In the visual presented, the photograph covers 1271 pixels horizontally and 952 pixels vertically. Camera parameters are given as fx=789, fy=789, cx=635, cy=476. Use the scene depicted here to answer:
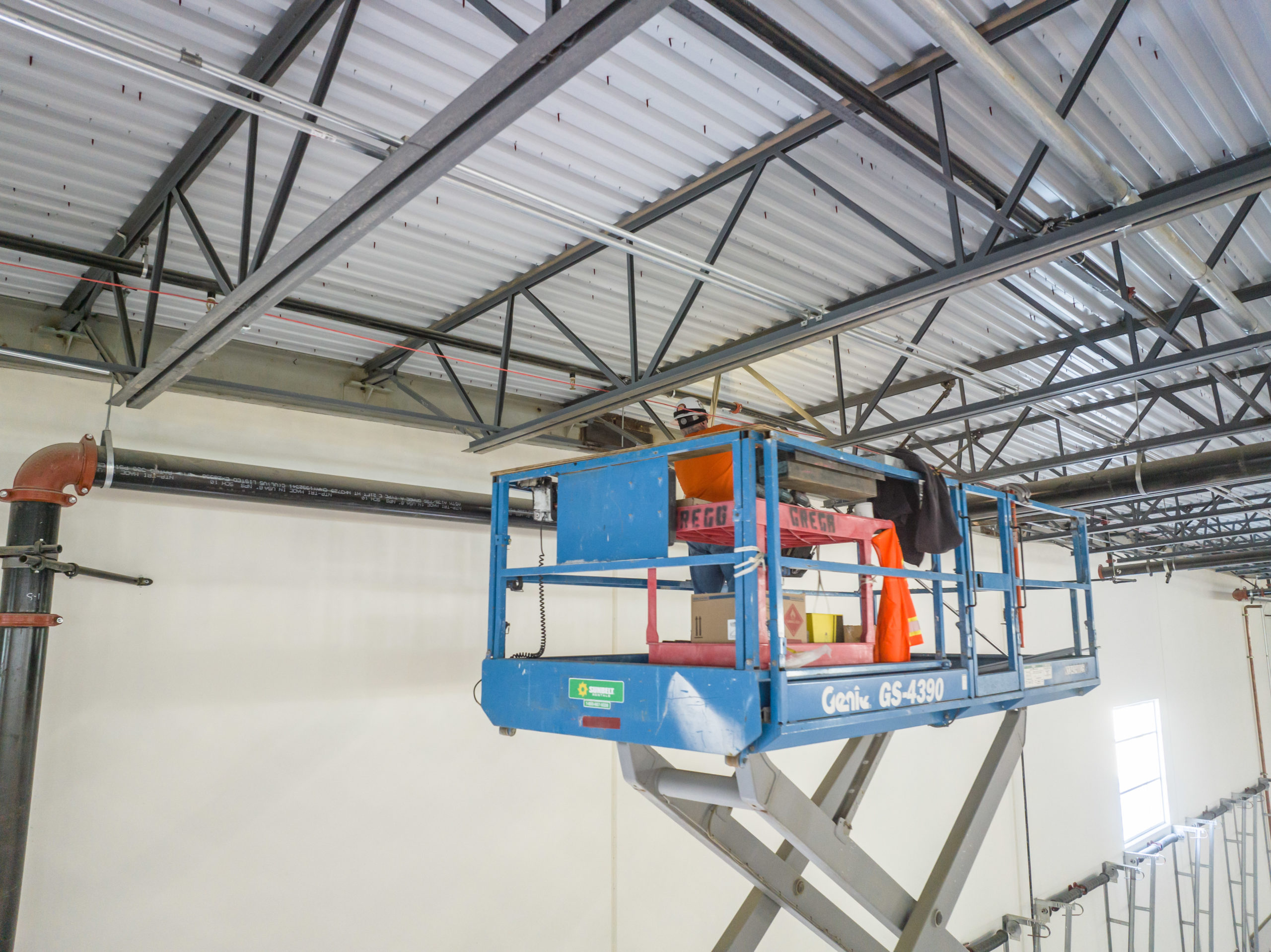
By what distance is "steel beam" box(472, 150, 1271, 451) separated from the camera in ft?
A: 13.2

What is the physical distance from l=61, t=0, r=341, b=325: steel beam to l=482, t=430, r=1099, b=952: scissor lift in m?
2.63

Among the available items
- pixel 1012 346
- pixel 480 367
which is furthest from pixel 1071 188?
pixel 480 367

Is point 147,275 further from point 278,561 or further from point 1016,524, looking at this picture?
point 1016,524

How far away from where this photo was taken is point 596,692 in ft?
13.2

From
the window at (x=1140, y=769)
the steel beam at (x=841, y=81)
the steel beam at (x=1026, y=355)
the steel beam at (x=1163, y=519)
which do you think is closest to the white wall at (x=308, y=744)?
the steel beam at (x=1026, y=355)

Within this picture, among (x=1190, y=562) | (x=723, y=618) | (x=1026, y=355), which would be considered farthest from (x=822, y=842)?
(x=1190, y=562)

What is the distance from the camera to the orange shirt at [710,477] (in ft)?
16.9

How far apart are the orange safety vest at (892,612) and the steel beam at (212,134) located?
13.6ft

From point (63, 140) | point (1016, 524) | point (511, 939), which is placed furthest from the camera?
point (511, 939)

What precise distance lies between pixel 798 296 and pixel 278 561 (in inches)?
221

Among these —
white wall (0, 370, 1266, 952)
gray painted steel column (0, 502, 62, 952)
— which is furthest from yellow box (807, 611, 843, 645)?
gray painted steel column (0, 502, 62, 952)

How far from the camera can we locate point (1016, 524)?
19.4 ft

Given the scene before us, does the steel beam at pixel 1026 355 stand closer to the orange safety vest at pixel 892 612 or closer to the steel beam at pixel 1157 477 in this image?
the steel beam at pixel 1157 477

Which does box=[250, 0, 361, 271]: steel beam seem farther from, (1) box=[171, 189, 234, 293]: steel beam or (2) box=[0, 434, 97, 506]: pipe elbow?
(2) box=[0, 434, 97, 506]: pipe elbow
